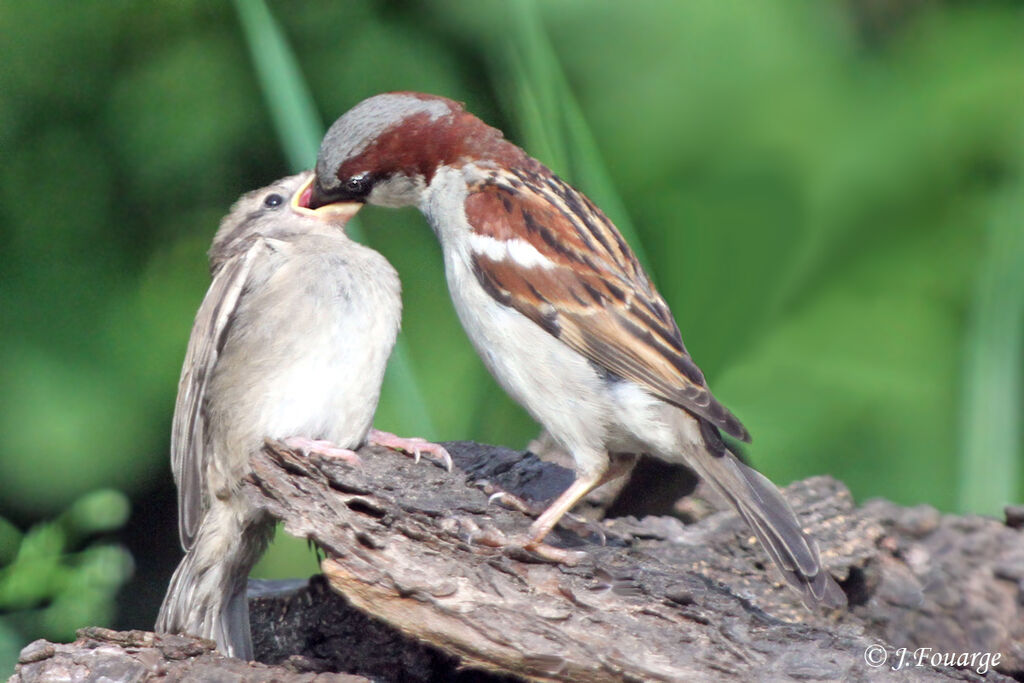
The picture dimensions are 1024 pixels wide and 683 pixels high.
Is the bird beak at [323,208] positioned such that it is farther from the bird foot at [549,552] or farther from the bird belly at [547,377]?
the bird foot at [549,552]

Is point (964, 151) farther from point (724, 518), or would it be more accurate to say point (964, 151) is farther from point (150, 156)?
point (150, 156)

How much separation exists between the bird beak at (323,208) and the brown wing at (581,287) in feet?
0.99

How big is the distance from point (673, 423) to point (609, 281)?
303 mm

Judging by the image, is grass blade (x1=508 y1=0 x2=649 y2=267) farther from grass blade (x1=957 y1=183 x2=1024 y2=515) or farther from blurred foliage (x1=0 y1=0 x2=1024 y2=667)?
grass blade (x1=957 y1=183 x2=1024 y2=515)

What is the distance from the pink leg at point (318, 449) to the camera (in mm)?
2145

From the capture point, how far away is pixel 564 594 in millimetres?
1744

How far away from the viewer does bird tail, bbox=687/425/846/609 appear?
71.7 inches

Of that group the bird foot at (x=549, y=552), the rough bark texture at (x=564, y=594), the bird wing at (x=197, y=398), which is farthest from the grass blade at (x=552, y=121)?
the bird foot at (x=549, y=552)

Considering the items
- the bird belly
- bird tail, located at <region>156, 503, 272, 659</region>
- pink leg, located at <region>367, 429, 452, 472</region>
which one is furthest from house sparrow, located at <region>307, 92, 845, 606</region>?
bird tail, located at <region>156, 503, 272, 659</region>

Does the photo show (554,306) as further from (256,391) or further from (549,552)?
(256,391)

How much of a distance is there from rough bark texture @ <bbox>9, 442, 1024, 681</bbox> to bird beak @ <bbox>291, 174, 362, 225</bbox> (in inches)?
21.4

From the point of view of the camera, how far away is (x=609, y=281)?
7.04ft

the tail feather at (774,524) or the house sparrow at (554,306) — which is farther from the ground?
the house sparrow at (554,306)

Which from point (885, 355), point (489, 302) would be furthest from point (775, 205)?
point (489, 302)
